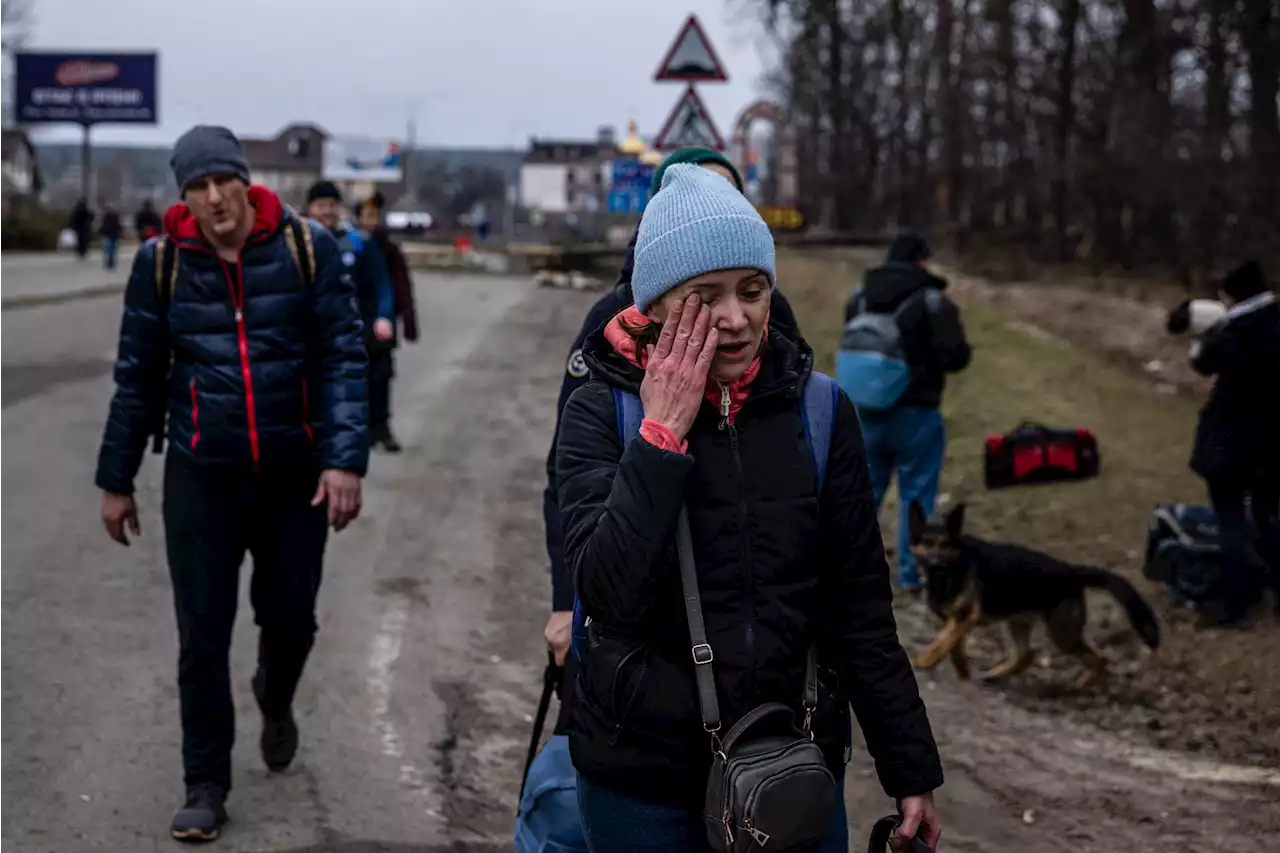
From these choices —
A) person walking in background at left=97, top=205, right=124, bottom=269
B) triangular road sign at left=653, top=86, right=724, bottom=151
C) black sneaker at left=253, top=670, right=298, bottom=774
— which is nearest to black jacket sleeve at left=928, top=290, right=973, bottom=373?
black sneaker at left=253, top=670, right=298, bottom=774

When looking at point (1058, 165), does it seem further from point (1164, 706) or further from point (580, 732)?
point (580, 732)

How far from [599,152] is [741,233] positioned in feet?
526

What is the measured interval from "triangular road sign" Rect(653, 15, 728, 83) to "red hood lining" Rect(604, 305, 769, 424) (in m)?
10.3

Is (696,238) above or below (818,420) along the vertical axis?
above

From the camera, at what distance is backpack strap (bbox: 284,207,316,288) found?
4812 mm

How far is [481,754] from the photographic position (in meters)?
5.80

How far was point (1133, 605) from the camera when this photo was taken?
7035 millimetres

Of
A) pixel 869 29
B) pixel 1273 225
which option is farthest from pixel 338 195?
pixel 869 29

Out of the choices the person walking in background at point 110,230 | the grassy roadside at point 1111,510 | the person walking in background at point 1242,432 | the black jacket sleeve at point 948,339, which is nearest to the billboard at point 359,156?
the person walking in background at point 110,230

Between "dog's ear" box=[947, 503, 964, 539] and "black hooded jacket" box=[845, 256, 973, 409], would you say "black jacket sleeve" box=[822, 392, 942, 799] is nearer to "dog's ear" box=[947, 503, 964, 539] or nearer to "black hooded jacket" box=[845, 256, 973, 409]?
"dog's ear" box=[947, 503, 964, 539]

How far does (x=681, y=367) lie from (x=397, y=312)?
9.12 meters

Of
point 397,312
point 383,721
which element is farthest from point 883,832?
point 397,312

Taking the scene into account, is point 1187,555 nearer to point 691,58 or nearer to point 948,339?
point 948,339

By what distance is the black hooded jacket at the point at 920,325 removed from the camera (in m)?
8.25
